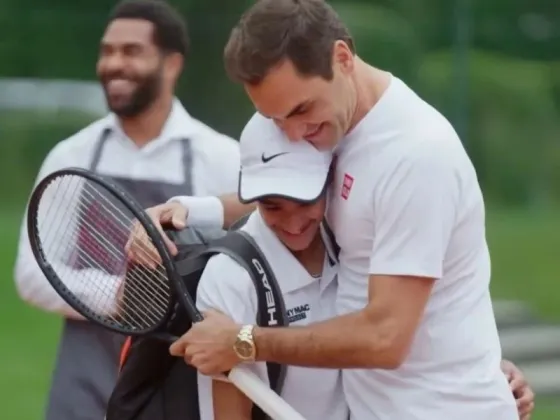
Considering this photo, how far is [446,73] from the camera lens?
349 inches

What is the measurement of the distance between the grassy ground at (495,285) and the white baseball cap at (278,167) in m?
4.36

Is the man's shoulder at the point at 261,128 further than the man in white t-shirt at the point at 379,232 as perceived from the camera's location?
Yes

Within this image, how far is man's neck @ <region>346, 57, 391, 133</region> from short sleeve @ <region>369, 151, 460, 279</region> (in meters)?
0.16

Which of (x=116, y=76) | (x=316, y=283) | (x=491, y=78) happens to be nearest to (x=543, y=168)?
(x=491, y=78)

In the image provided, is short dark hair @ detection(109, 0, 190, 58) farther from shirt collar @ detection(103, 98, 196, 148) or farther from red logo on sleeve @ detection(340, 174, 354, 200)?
red logo on sleeve @ detection(340, 174, 354, 200)

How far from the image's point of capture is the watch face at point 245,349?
131 inches

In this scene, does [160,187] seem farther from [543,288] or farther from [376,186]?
[543,288]

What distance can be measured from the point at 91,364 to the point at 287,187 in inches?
62.7

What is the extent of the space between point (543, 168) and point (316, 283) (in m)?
6.12

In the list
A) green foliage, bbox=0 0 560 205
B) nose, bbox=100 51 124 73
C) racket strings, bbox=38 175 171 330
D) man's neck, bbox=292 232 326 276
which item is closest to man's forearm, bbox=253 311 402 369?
man's neck, bbox=292 232 326 276

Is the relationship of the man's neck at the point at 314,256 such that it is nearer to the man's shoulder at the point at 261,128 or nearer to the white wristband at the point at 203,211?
the man's shoulder at the point at 261,128

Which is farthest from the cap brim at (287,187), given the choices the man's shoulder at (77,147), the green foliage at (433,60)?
the green foliage at (433,60)

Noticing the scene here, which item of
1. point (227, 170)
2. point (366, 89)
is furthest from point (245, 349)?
point (227, 170)

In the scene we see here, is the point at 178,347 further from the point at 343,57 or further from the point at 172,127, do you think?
the point at 172,127
